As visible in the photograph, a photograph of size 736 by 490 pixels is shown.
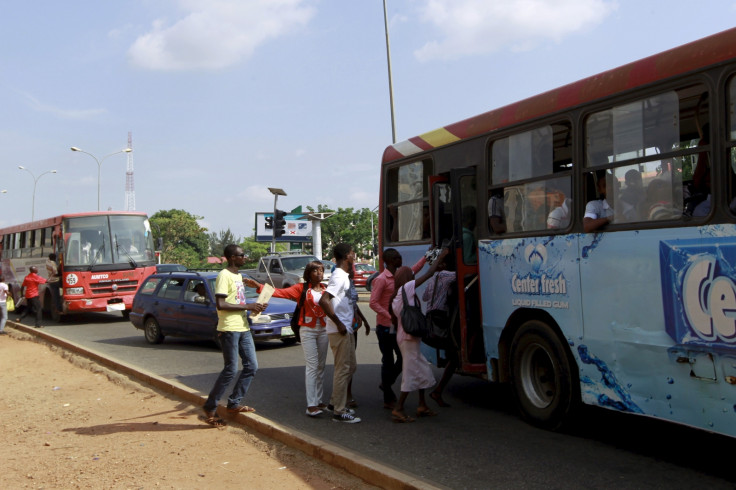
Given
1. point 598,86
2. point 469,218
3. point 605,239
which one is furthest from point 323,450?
point 598,86

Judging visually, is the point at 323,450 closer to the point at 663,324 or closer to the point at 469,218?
the point at 663,324

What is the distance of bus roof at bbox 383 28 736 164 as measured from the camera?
5.09 meters

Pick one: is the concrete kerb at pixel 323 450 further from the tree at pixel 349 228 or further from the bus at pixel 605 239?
the tree at pixel 349 228

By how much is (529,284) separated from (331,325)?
6.62 ft

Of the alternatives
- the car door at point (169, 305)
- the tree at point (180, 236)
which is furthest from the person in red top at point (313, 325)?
the tree at point (180, 236)

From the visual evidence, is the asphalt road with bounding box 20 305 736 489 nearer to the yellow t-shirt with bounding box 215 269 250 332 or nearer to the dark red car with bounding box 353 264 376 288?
the yellow t-shirt with bounding box 215 269 250 332

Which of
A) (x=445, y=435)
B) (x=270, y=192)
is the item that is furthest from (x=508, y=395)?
A: (x=270, y=192)

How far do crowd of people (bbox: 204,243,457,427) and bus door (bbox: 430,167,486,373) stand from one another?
0.19 metres

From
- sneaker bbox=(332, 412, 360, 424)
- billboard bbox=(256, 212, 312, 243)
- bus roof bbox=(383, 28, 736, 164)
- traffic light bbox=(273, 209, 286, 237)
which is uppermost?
billboard bbox=(256, 212, 312, 243)

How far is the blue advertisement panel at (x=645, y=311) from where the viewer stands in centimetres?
480

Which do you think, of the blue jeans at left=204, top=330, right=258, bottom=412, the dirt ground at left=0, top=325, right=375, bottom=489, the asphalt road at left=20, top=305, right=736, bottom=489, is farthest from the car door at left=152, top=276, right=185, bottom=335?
the blue jeans at left=204, top=330, right=258, bottom=412

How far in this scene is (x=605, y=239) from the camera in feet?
19.1

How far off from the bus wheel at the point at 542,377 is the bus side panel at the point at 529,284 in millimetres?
160

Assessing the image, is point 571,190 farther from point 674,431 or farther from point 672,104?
point 674,431
